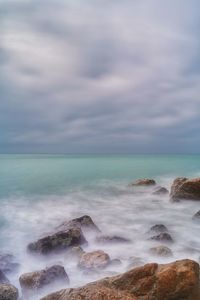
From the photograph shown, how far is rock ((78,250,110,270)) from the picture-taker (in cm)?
1096

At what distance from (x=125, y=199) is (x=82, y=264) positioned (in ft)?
52.3

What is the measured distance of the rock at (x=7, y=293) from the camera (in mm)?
8461

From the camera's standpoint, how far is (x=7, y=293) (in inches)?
336

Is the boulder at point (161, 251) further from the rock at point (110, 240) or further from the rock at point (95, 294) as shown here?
the rock at point (95, 294)

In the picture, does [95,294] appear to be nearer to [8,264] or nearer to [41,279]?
[41,279]

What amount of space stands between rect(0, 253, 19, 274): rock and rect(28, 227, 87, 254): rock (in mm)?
1102

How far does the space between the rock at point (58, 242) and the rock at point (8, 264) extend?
110 centimetres

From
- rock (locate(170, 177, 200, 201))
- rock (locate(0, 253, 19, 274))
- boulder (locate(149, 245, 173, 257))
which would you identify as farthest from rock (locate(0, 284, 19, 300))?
rock (locate(170, 177, 200, 201))

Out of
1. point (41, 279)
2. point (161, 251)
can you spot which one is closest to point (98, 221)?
point (161, 251)

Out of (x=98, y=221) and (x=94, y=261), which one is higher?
(x=94, y=261)

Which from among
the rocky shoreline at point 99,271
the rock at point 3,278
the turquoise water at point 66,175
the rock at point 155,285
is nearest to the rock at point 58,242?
the rocky shoreline at point 99,271

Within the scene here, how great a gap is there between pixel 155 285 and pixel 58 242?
6788 mm

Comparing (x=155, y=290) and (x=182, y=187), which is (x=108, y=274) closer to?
(x=155, y=290)

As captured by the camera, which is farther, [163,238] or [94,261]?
[163,238]
